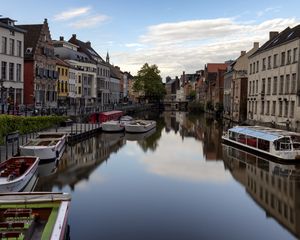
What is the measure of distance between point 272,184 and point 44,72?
3978 centimetres

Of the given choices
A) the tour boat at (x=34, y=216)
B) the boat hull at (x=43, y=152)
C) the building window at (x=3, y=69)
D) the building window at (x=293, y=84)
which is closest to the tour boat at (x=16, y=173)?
the tour boat at (x=34, y=216)

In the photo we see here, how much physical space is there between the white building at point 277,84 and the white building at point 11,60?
25.5 m

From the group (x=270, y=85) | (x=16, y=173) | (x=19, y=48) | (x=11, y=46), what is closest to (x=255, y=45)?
(x=270, y=85)

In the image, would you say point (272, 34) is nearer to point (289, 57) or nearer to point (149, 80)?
point (289, 57)

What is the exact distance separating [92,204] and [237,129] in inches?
853

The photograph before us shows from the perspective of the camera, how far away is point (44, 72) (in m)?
53.9

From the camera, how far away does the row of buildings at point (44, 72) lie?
4322cm

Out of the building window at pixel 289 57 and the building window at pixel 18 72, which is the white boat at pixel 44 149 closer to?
the building window at pixel 18 72

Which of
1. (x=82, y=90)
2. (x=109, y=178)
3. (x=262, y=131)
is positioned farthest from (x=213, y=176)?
(x=82, y=90)

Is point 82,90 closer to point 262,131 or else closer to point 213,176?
point 262,131

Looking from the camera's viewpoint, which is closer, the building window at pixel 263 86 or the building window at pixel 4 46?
the building window at pixel 4 46

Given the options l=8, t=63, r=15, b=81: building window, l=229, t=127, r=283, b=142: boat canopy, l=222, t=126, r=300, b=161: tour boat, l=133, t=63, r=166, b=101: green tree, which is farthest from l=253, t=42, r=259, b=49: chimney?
l=133, t=63, r=166, b=101: green tree

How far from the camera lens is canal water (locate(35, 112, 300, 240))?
44.4 feet

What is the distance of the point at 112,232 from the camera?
513 inches
